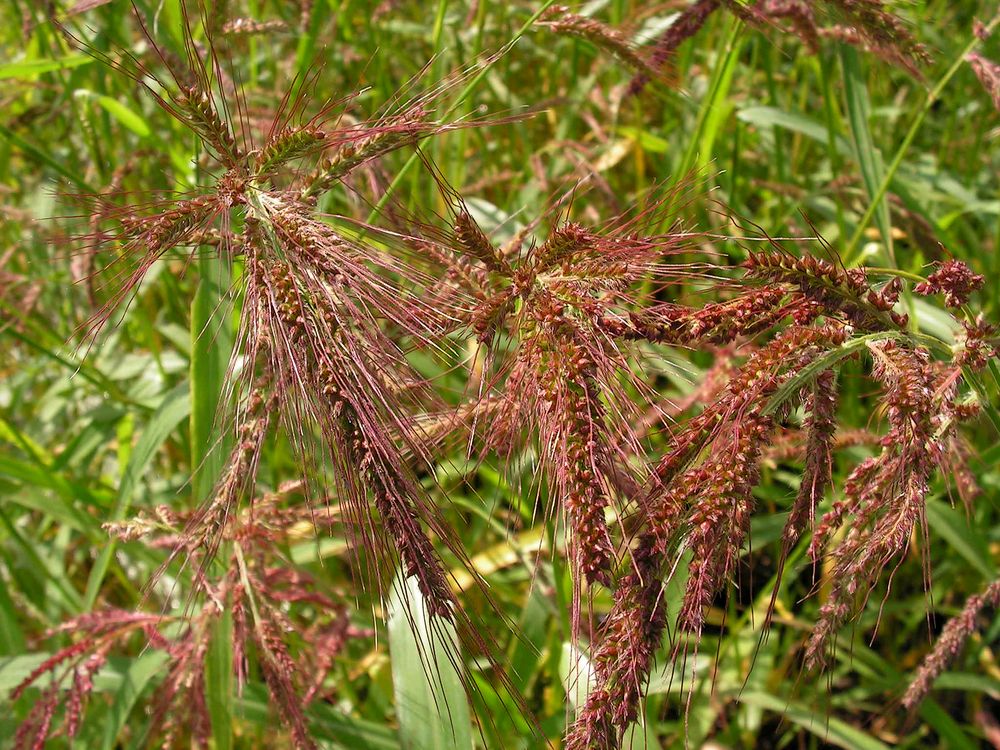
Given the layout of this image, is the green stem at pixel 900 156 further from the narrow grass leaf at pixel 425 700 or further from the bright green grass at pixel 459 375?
the narrow grass leaf at pixel 425 700

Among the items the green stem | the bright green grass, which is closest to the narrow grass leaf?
the bright green grass

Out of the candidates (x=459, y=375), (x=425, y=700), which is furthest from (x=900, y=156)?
(x=425, y=700)

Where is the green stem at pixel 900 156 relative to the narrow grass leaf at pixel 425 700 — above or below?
above

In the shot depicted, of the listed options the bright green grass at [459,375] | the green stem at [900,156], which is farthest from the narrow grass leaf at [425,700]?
the green stem at [900,156]

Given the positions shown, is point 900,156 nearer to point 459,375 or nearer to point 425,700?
point 459,375

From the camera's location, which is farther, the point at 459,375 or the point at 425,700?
the point at 459,375

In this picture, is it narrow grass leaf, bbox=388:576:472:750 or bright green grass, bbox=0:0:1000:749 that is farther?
bright green grass, bbox=0:0:1000:749

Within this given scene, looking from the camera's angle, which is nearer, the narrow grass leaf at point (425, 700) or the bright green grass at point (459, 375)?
the narrow grass leaf at point (425, 700)

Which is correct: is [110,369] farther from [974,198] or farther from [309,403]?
[974,198]

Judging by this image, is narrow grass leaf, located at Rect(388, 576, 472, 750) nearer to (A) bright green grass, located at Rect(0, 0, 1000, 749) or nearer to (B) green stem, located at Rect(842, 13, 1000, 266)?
(A) bright green grass, located at Rect(0, 0, 1000, 749)

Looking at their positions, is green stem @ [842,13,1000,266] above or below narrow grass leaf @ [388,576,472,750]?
above

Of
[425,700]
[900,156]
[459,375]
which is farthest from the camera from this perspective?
[459,375]
